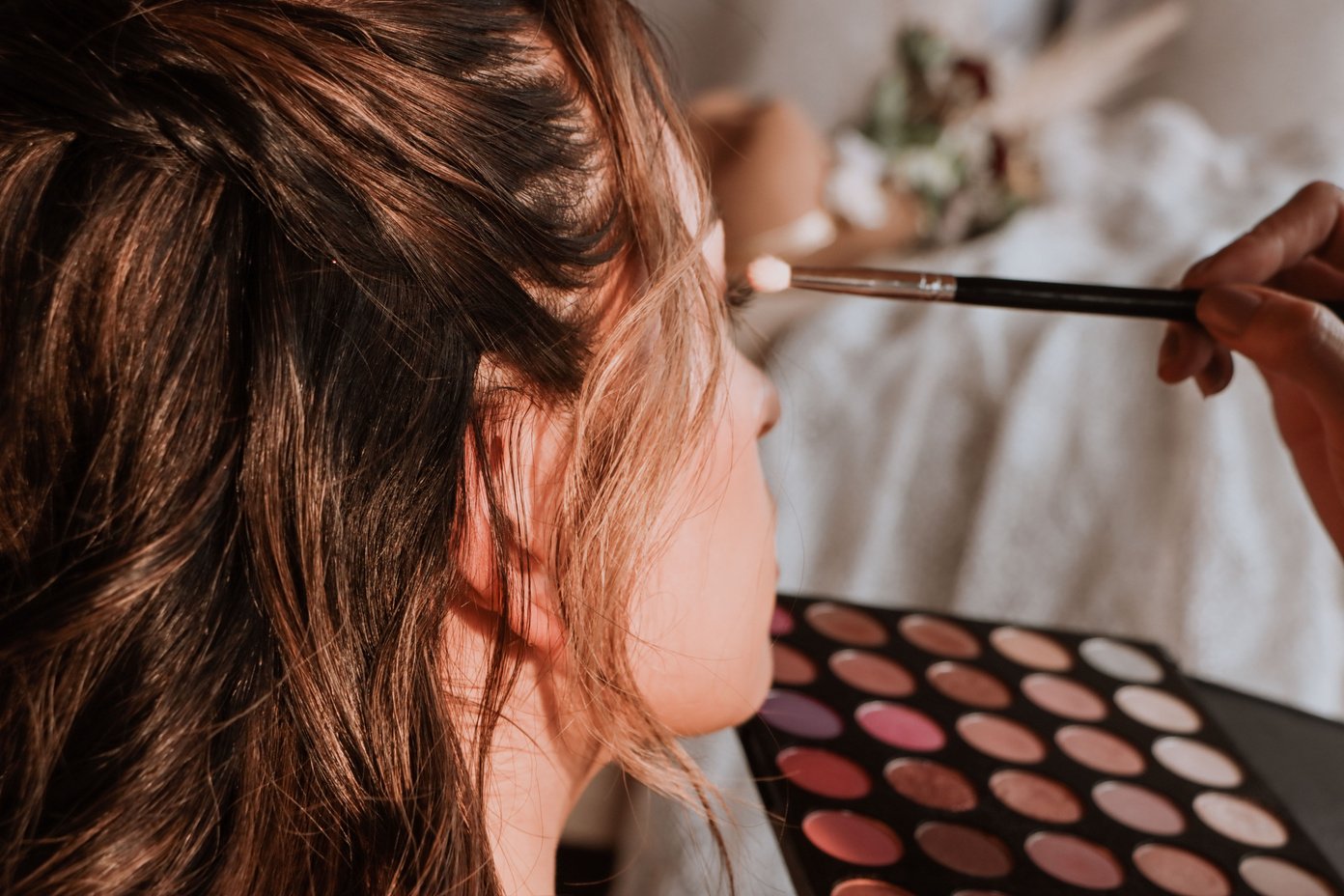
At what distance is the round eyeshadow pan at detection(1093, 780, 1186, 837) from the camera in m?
0.53

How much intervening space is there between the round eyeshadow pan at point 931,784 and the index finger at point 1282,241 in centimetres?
27

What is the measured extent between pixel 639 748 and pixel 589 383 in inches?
6.1

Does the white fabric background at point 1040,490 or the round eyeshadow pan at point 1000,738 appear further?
the white fabric background at point 1040,490

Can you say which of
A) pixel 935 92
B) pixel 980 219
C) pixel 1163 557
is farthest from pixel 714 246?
pixel 935 92

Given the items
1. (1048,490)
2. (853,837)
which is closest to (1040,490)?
(1048,490)

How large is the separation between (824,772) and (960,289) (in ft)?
0.76

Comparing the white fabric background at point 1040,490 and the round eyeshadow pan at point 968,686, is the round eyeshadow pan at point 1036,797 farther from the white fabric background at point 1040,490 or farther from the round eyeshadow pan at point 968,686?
the white fabric background at point 1040,490

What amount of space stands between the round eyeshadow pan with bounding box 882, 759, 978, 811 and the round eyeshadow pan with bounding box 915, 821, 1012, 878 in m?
0.02

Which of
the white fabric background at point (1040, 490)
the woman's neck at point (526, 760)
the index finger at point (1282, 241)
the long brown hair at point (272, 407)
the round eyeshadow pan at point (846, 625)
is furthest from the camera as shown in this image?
the white fabric background at point (1040, 490)

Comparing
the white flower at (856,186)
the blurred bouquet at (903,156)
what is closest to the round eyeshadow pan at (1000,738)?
the blurred bouquet at (903,156)

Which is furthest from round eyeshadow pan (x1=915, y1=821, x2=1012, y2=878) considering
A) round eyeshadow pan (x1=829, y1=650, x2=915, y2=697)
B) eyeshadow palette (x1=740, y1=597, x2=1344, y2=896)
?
round eyeshadow pan (x1=829, y1=650, x2=915, y2=697)

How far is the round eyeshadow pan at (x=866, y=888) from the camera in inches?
17.6

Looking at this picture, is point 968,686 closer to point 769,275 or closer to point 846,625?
point 846,625

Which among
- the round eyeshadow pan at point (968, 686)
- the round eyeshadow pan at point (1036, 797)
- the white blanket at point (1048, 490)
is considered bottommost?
the round eyeshadow pan at point (1036, 797)
